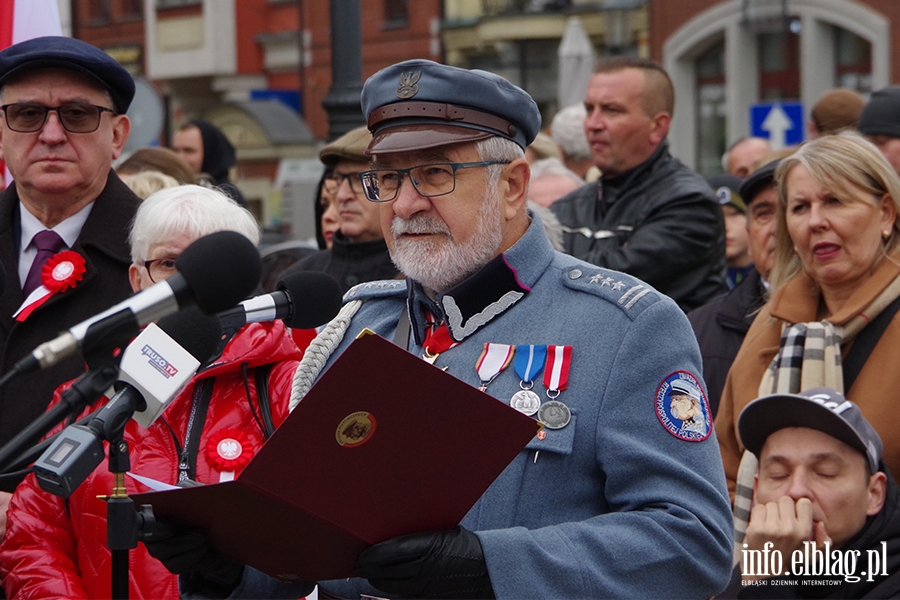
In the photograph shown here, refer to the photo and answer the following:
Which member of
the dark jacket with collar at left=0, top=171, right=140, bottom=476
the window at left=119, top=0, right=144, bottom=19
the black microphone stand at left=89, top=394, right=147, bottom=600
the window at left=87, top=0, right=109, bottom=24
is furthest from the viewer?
the window at left=87, top=0, right=109, bottom=24

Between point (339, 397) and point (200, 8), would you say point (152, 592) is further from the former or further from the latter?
point (200, 8)

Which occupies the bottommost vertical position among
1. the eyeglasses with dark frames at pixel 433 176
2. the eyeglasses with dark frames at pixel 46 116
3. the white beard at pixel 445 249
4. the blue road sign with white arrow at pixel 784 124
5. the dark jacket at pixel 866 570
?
the dark jacket at pixel 866 570

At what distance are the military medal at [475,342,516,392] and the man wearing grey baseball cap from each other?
138 cm

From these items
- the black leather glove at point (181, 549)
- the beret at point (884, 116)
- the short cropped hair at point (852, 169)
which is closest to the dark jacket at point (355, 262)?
the short cropped hair at point (852, 169)

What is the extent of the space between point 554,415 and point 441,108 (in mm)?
742

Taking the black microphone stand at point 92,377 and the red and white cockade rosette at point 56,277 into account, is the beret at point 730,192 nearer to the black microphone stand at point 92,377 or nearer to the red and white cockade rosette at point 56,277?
the red and white cockade rosette at point 56,277

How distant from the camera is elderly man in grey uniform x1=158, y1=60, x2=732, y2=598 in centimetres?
278

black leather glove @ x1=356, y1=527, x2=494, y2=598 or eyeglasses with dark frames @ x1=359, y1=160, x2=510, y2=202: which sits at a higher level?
eyeglasses with dark frames @ x1=359, y1=160, x2=510, y2=202

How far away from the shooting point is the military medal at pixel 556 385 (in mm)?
2904

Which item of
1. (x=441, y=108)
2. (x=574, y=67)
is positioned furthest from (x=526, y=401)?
(x=574, y=67)

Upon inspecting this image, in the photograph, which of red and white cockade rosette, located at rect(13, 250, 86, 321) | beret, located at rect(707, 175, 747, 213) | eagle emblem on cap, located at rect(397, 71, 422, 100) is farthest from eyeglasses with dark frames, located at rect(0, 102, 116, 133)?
beret, located at rect(707, 175, 747, 213)

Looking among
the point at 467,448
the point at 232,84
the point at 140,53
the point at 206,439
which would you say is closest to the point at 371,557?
the point at 467,448

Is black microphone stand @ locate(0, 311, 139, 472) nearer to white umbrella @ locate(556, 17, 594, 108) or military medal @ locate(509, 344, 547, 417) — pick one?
Result: military medal @ locate(509, 344, 547, 417)

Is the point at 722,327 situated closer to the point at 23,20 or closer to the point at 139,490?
the point at 139,490
